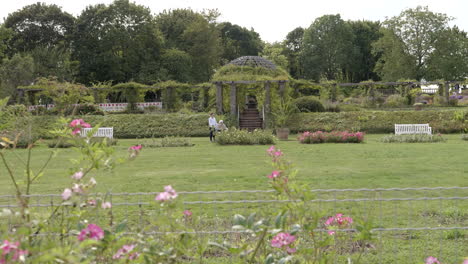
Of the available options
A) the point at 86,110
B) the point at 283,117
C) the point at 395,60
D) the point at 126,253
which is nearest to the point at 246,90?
the point at 283,117

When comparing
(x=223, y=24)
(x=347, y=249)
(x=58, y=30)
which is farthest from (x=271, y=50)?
(x=347, y=249)

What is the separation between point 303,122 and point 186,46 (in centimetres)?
2883

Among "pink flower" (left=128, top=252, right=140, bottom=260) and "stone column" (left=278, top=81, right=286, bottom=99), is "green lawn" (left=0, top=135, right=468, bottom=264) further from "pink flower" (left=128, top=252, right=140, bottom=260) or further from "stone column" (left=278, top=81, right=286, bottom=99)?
Answer: "stone column" (left=278, top=81, right=286, bottom=99)

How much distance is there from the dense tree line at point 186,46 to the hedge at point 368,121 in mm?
16762

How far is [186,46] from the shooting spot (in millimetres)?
51062

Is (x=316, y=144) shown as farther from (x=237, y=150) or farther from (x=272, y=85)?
(x=272, y=85)

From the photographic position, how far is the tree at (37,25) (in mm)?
43000

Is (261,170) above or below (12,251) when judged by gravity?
below

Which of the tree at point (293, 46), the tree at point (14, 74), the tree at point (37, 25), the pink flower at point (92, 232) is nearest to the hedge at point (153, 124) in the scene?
the tree at point (14, 74)

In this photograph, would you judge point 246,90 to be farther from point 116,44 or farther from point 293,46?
point 293,46

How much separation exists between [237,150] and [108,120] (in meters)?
12.6

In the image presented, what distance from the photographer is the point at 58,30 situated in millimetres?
44562

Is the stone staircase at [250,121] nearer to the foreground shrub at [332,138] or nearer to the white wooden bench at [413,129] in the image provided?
the foreground shrub at [332,138]

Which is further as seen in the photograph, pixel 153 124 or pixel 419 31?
pixel 419 31
